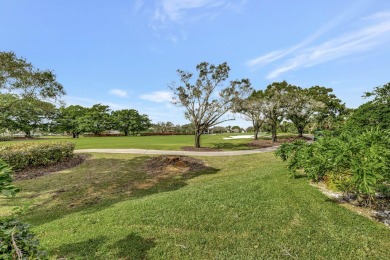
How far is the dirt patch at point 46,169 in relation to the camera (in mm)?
11352

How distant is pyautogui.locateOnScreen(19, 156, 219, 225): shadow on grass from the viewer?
6.98 m

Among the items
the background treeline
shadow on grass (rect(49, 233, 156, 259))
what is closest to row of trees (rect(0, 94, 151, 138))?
shadow on grass (rect(49, 233, 156, 259))

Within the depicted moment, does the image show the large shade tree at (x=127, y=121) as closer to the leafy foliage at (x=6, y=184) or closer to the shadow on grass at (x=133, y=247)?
the shadow on grass at (x=133, y=247)

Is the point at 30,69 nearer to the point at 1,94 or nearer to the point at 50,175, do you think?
the point at 1,94

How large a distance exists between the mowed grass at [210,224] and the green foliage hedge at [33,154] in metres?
5.26

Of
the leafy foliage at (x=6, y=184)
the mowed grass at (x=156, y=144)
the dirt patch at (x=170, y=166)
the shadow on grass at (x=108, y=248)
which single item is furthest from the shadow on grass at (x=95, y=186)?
the mowed grass at (x=156, y=144)

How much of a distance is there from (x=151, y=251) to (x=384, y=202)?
631 centimetres

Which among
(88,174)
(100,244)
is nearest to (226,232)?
(100,244)

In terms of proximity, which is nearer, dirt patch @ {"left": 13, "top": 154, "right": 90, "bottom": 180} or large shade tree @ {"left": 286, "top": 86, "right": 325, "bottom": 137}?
dirt patch @ {"left": 13, "top": 154, "right": 90, "bottom": 180}

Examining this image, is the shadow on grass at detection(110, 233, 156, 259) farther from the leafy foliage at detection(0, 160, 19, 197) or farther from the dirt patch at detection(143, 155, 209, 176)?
the dirt patch at detection(143, 155, 209, 176)

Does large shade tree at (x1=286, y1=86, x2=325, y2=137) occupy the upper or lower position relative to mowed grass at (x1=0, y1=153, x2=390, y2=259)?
upper

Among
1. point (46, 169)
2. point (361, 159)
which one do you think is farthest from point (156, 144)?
point (361, 159)

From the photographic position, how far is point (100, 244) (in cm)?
434

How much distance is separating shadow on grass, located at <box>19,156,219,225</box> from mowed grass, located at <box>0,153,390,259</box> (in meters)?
0.05
